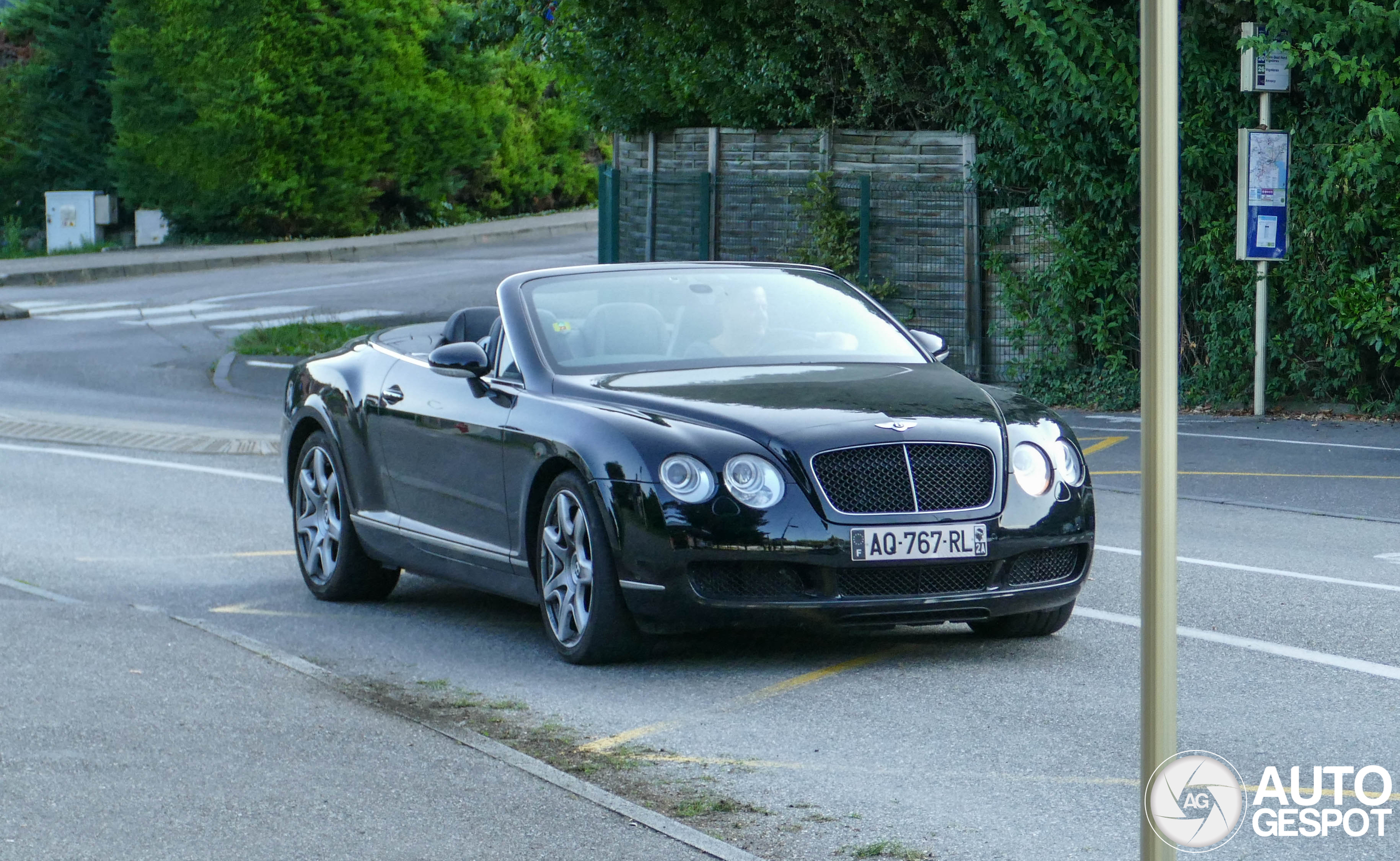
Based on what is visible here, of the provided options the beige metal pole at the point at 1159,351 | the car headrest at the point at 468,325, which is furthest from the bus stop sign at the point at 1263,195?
the beige metal pole at the point at 1159,351

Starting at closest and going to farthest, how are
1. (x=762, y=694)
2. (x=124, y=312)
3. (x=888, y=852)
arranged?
1. (x=888, y=852)
2. (x=762, y=694)
3. (x=124, y=312)

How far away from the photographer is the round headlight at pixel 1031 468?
22.9 ft

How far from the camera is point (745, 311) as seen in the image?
8164 mm

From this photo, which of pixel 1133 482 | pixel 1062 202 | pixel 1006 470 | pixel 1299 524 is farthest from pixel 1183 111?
pixel 1006 470

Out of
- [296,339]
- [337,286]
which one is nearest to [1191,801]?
[296,339]

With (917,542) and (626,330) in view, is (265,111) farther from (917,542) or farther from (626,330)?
(917,542)

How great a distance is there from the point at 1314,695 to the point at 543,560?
8.84 feet

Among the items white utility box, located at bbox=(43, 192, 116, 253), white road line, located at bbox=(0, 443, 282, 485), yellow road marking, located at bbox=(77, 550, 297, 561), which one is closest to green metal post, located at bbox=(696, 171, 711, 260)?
white road line, located at bbox=(0, 443, 282, 485)

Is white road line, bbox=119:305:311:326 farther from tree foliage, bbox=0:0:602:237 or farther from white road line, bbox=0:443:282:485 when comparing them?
white road line, bbox=0:443:282:485

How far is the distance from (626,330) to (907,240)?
11.6m

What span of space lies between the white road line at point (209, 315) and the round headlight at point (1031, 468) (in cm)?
2116

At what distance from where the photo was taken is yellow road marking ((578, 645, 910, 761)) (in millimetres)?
5969

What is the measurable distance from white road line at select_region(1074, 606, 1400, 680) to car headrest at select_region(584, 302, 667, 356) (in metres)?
1.99

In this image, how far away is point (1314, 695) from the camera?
253 inches
